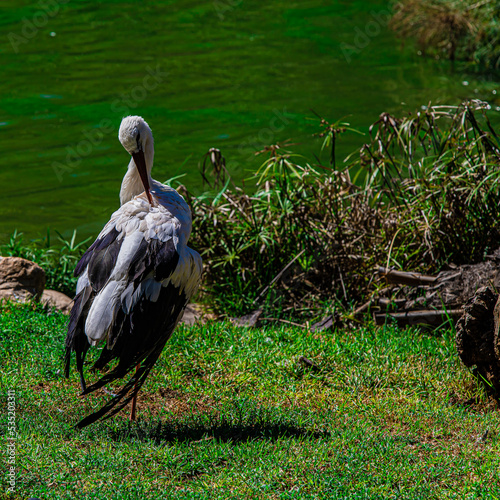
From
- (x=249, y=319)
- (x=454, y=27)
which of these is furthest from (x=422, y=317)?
(x=454, y=27)

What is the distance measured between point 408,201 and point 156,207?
11.2 feet

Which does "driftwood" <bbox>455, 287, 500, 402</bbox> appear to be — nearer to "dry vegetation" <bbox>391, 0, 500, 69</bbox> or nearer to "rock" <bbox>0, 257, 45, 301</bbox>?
"rock" <bbox>0, 257, 45, 301</bbox>

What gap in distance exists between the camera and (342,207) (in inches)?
301

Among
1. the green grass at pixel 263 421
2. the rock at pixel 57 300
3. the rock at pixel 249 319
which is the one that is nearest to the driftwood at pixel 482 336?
the green grass at pixel 263 421

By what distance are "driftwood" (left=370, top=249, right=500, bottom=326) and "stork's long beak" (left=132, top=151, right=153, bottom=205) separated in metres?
2.53

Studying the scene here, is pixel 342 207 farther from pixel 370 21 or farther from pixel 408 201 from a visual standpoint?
pixel 370 21

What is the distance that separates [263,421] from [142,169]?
1.90 meters

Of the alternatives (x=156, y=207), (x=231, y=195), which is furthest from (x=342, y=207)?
(x=156, y=207)

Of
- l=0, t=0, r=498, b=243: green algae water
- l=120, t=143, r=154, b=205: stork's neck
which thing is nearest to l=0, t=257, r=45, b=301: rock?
l=120, t=143, r=154, b=205: stork's neck

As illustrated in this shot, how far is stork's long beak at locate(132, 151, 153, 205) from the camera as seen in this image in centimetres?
512

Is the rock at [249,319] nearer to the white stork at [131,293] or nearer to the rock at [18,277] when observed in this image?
the rock at [18,277]

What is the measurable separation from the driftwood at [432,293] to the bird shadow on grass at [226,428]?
1.97m

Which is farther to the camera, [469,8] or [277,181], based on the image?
[469,8]

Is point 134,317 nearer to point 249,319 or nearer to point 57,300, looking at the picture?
point 249,319
